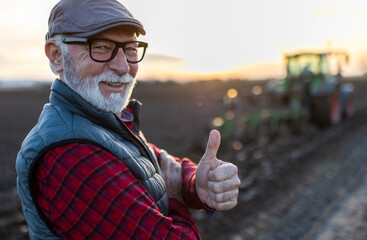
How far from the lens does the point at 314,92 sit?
9328mm

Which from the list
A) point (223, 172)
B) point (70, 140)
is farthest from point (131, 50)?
point (223, 172)

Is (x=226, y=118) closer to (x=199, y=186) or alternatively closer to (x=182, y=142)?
(x=182, y=142)

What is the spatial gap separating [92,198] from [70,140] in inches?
7.7

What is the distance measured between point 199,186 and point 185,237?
0.27 meters

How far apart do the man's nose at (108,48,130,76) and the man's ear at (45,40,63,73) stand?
203 mm

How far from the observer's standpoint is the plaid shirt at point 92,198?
1.10m

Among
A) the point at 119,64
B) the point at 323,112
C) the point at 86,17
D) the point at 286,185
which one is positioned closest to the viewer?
the point at 86,17

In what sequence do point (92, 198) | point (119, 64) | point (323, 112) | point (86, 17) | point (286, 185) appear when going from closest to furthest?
1. point (92, 198)
2. point (86, 17)
3. point (119, 64)
4. point (286, 185)
5. point (323, 112)

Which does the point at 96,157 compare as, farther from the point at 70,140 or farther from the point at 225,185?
the point at 225,185

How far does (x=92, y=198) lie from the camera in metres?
1.10

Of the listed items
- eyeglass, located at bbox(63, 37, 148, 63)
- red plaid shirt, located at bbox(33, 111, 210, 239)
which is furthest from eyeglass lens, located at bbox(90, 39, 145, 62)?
red plaid shirt, located at bbox(33, 111, 210, 239)

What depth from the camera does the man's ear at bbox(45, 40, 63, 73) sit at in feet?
4.45

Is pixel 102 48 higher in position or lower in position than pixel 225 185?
higher

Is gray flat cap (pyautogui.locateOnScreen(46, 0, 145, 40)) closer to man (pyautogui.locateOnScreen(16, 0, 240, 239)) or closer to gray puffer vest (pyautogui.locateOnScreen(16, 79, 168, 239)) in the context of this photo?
man (pyautogui.locateOnScreen(16, 0, 240, 239))
